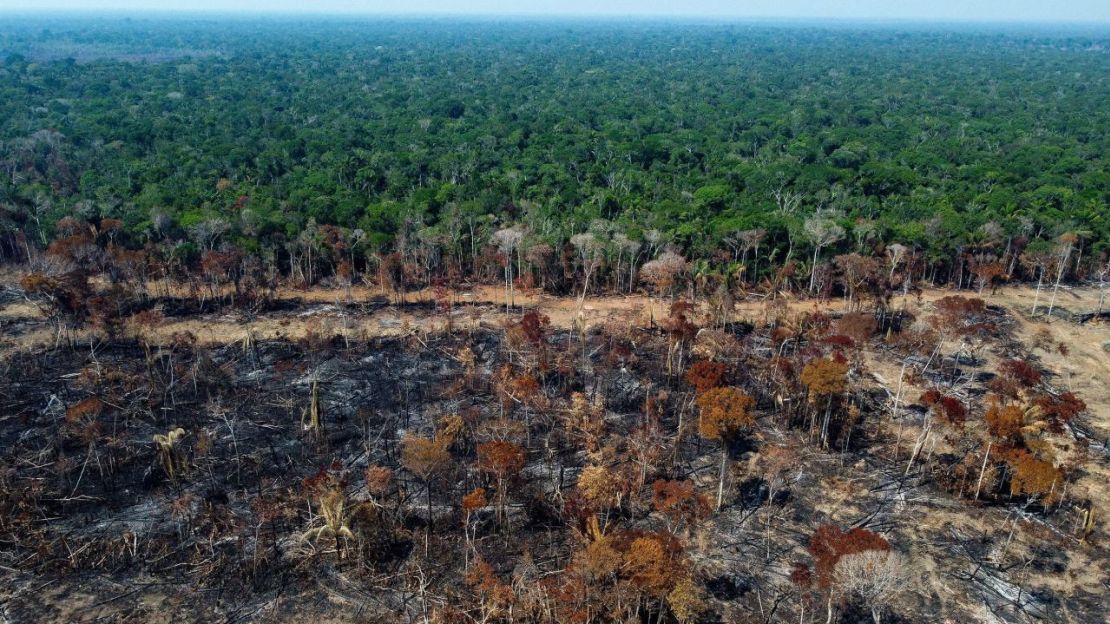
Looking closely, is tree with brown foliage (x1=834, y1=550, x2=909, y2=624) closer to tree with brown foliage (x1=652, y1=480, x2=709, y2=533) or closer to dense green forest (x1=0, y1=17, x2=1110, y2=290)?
tree with brown foliage (x1=652, y1=480, x2=709, y2=533)

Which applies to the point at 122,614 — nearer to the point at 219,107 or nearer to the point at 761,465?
the point at 761,465

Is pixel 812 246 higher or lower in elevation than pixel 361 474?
higher

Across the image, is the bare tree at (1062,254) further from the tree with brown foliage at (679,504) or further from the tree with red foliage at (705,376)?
the tree with brown foliage at (679,504)

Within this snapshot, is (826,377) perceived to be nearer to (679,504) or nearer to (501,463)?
(679,504)

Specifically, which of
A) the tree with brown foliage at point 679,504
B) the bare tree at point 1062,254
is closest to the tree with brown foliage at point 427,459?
the tree with brown foliage at point 679,504

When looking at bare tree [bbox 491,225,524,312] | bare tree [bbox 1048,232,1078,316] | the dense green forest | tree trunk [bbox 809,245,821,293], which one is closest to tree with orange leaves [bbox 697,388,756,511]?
bare tree [bbox 491,225,524,312]

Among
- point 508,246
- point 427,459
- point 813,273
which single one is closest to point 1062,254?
point 813,273

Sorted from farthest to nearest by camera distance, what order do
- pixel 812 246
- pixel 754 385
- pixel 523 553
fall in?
pixel 812 246 → pixel 754 385 → pixel 523 553

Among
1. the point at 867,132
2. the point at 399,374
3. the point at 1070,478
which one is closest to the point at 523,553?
the point at 399,374
